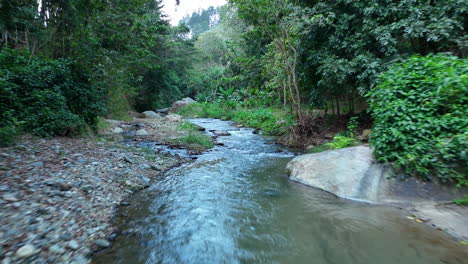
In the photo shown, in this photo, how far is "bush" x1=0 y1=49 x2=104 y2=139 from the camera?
5527mm

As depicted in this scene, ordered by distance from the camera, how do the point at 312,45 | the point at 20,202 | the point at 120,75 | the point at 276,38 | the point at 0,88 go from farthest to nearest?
the point at 276,38
the point at 312,45
the point at 120,75
the point at 0,88
the point at 20,202

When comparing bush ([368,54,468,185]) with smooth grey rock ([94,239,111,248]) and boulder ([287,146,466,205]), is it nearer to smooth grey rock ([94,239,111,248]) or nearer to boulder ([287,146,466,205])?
boulder ([287,146,466,205])

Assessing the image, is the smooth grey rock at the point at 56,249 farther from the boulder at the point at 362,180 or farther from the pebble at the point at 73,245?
the boulder at the point at 362,180

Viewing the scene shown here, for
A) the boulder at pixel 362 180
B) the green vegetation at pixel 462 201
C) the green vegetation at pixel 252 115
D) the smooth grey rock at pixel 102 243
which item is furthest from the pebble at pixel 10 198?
the green vegetation at pixel 252 115

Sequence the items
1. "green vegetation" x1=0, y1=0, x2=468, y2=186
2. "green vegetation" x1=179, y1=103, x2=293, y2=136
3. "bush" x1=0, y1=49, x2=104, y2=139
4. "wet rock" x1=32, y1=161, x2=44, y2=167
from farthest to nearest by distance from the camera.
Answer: "green vegetation" x1=179, y1=103, x2=293, y2=136 < "bush" x1=0, y1=49, x2=104, y2=139 < "wet rock" x1=32, y1=161, x2=44, y2=167 < "green vegetation" x1=0, y1=0, x2=468, y2=186

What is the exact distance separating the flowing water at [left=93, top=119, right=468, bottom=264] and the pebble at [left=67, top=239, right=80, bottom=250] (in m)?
0.31

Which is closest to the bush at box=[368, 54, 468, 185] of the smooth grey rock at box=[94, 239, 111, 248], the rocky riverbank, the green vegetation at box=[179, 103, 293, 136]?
the smooth grey rock at box=[94, 239, 111, 248]

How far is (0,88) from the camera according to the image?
5.36 meters

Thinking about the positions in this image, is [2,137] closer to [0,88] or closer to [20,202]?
[0,88]

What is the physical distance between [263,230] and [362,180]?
8.21 ft

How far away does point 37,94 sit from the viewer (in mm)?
6086

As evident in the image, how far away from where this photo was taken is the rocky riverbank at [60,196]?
8.59ft

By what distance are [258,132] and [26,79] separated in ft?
35.2

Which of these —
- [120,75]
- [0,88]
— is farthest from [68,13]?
[0,88]
